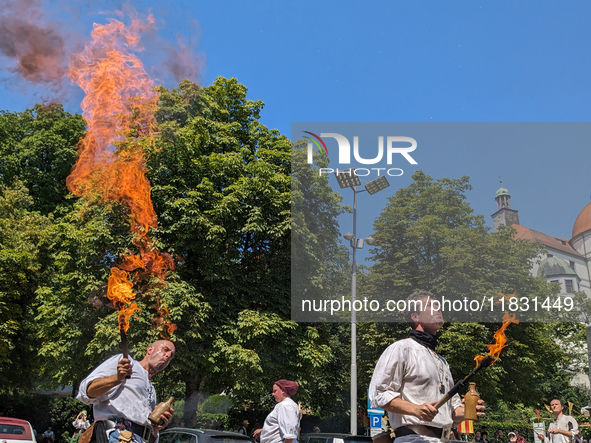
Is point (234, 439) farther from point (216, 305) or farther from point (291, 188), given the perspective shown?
point (291, 188)

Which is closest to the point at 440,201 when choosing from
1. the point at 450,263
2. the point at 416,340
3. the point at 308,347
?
the point at 450,263

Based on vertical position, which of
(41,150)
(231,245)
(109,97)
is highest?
(41,150)

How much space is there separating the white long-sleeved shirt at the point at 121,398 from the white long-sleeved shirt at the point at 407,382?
189 cm

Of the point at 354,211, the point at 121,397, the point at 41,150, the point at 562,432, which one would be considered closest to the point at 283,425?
the point at 121,397

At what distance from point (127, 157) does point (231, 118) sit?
9135mm

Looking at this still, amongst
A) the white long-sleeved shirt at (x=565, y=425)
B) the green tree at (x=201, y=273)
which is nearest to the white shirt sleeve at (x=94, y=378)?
the white long-sleeved shirt at (x=565, y=425)

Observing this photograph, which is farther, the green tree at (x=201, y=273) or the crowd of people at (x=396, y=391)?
the green tree at (x=201, y=273)

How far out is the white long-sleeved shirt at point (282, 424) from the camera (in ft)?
22.8

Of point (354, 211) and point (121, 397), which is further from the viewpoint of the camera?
point (354, 211)

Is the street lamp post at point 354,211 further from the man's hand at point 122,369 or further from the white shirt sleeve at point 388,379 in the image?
the white shirt sleeve at point 388,379

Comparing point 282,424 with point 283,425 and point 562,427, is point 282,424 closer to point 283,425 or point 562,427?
point 283,425

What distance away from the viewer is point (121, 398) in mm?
4344

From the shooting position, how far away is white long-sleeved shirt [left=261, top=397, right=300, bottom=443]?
6938 mm

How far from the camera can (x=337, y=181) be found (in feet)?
70.4
